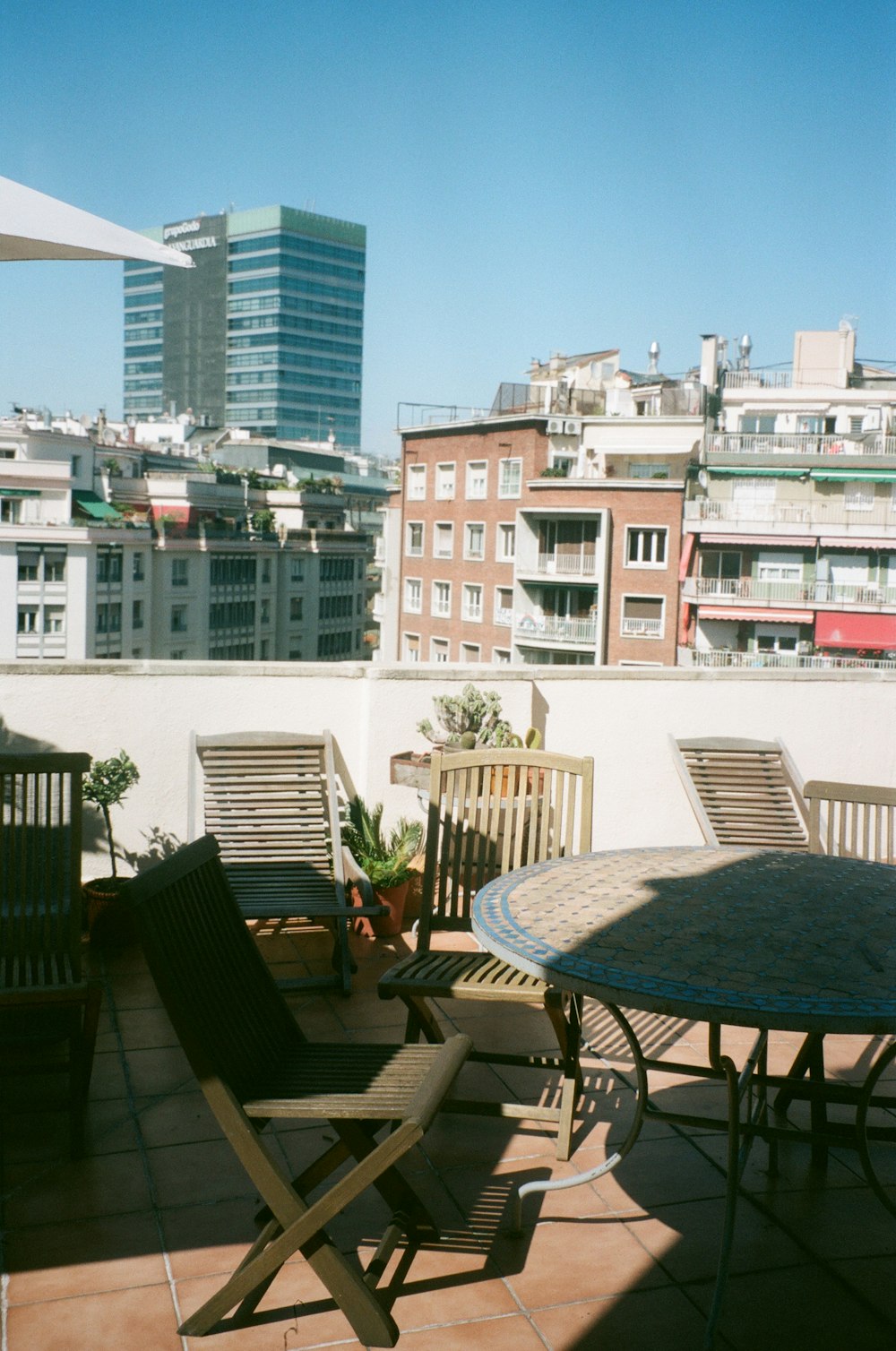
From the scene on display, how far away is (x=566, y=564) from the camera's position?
158ft

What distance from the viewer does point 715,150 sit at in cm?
3853

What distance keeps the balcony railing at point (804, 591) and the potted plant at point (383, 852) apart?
43.0 meters

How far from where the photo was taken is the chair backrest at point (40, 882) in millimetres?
2979

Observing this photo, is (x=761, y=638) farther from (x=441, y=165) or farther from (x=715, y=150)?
(x=441, y=165)

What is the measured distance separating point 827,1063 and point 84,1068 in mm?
2069

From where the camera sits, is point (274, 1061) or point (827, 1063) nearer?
point (274, 1061)

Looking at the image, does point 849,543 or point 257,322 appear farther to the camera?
point 257,322

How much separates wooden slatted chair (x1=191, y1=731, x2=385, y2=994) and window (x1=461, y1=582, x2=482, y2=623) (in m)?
47.5

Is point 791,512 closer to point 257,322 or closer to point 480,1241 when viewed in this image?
point 480,1241

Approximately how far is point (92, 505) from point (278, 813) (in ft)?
192

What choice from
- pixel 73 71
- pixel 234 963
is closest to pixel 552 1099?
pixel 234 963

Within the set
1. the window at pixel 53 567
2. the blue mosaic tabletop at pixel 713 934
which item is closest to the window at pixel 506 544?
the window at pixel 53 567

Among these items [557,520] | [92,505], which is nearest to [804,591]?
[557,520]

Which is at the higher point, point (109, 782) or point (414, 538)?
point (414, 538)
